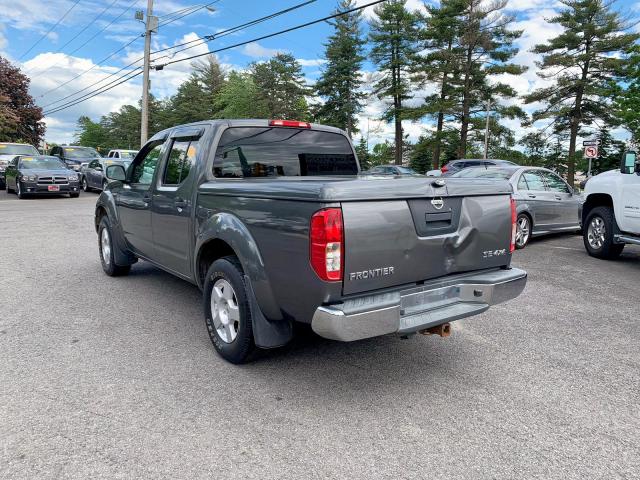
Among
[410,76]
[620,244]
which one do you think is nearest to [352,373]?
[620,244]

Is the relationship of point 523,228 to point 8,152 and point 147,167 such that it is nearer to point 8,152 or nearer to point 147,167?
point 147,167

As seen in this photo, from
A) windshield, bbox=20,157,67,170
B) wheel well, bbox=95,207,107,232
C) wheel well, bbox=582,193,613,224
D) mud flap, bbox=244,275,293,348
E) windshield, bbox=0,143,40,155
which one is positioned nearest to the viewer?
mud flap, bbox=244,275,293,348

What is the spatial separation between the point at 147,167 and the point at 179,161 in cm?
97

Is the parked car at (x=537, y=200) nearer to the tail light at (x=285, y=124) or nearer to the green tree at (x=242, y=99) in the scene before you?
the tail light at (x=285, y=124)

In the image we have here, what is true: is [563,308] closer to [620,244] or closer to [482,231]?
[482,231]

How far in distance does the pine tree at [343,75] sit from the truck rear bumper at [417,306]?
4287cm

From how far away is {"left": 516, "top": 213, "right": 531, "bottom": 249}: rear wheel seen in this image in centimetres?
940

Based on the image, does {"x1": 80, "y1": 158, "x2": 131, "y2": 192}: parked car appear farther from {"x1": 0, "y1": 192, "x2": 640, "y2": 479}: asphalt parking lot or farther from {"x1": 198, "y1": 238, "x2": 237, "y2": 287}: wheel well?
{"x1": 198, "y1": 238, "x2": 237, "y2": 287}: wheel well

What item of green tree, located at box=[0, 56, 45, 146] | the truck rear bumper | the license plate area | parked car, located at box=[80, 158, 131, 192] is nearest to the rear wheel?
the truck rear bumper

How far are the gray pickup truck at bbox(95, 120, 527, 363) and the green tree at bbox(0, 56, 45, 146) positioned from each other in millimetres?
50758

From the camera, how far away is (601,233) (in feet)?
27.7

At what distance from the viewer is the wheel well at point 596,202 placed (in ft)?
27.6

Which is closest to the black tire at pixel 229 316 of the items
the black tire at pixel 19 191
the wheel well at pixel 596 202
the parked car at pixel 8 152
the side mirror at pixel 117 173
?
the side mirror at pixel 117 173

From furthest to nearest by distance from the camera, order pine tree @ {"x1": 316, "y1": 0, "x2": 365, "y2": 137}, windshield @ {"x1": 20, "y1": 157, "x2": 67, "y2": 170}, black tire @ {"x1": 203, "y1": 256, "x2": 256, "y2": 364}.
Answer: pine tree @ {"x1": 316, "y1": 0, "x2": 365, "y2": 137} → windshield @ {"x1": 20, "y1": 157, "x2": 67, "y2": 170} → black tire @ {"x1": 203, "y1": 256, "x2": 256, "y2": 364}
